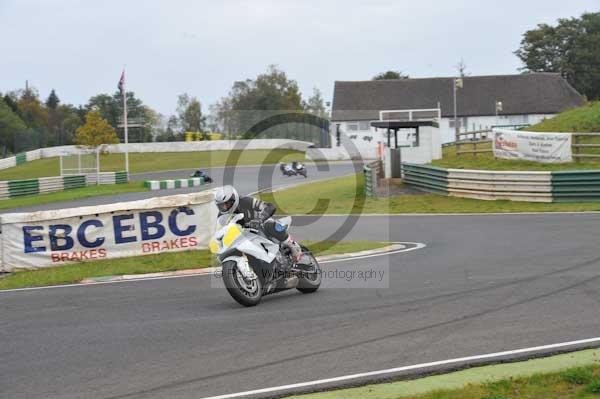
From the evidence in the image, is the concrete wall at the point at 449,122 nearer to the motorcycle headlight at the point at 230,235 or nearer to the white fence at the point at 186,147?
the white fence at the point at 186,147

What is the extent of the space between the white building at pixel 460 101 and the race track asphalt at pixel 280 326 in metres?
66.2

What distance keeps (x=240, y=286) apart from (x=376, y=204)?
18.2 meters

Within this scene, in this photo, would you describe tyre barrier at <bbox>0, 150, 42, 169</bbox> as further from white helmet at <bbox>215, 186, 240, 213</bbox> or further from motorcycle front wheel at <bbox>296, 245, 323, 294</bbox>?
white helmet at <bbox>215, 186, 240, 213</bbox>

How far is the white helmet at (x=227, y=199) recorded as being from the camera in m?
9.95

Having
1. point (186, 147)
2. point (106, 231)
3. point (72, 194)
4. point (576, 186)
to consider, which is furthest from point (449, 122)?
point (106, 231)

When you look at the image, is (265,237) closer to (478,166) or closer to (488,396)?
(488,396)

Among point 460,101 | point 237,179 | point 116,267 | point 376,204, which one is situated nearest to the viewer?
point 116,267

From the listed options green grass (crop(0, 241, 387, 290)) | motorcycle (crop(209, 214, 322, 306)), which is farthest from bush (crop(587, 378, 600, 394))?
green grass (crop(0, 241, 387, 290))

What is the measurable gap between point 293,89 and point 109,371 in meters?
103

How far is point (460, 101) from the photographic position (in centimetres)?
8412

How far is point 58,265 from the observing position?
51.0 ft

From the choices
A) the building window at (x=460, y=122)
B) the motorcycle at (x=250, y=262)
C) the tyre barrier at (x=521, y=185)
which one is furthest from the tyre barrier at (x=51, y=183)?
the building window at (x=460, y=122)

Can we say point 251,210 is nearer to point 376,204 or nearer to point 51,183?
point 376,204

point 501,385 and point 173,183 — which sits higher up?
point 173,183
